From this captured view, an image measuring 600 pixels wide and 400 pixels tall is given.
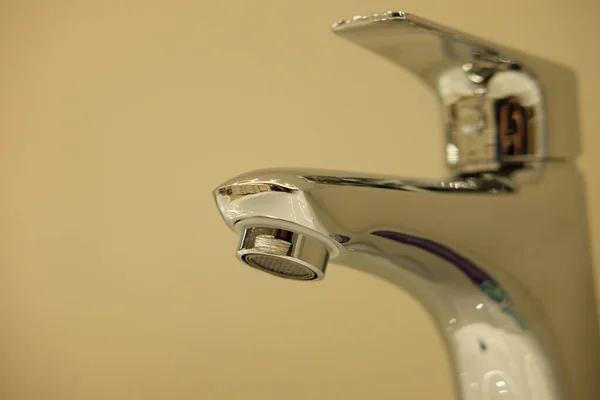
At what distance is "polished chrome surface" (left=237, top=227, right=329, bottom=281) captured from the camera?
23 cm

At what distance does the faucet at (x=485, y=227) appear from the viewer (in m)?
0.24

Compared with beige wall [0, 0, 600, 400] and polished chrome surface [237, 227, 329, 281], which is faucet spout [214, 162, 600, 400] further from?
beige wall [0, 0, 600, 400]

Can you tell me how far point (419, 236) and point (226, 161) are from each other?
340 millimetres

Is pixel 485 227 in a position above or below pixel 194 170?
below

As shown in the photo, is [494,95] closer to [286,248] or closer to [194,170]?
[286,248]

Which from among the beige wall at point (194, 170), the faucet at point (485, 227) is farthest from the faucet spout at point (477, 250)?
the beige wall at point (194, 170)

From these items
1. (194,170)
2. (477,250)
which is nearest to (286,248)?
(477,250)

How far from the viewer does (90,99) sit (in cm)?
64

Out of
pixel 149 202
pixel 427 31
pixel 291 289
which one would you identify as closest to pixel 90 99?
pixel 149 202

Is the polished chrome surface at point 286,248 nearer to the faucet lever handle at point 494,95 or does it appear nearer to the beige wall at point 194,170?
the faucet lever handle at point 494,95

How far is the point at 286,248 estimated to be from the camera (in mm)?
229

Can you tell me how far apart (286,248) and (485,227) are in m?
0.11

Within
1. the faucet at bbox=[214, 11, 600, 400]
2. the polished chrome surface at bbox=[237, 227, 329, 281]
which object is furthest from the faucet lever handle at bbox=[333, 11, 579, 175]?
the polished chrome surface at bbox=[237, 227, 329, 281]

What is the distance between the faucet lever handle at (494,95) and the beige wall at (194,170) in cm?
13
